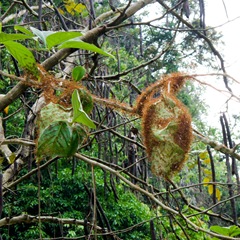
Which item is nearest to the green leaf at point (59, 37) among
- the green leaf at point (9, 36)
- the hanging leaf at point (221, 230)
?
the green leaf at point (9, 36)

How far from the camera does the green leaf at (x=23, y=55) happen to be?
55 cm

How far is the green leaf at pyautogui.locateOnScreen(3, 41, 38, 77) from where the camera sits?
0.55m

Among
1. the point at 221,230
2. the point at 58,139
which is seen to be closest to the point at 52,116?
the point at 58,139

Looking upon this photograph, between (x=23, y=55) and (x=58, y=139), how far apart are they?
16 cm

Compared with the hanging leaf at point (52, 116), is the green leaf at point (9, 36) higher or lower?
higher

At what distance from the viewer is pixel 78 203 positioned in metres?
4.05

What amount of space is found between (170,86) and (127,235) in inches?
140

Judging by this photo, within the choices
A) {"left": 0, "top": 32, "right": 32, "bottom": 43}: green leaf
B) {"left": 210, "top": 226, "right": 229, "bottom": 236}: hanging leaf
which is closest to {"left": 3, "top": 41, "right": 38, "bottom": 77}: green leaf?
{"left": 0, "top": 32, "right": 32, "bottom": 43}: green leaf

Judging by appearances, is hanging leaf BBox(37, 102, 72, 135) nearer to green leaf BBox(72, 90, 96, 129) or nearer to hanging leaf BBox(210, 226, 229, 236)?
green leaf BBox(72, 90, 96, 129)

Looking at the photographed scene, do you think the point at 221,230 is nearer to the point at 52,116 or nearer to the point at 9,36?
the point at 52,116

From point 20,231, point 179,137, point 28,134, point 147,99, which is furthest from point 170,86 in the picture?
point 20,231

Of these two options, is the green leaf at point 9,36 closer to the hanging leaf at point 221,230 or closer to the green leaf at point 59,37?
the green leaf at point 59,37

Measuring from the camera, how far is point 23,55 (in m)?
0.60

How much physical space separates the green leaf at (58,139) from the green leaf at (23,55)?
0.40ft
